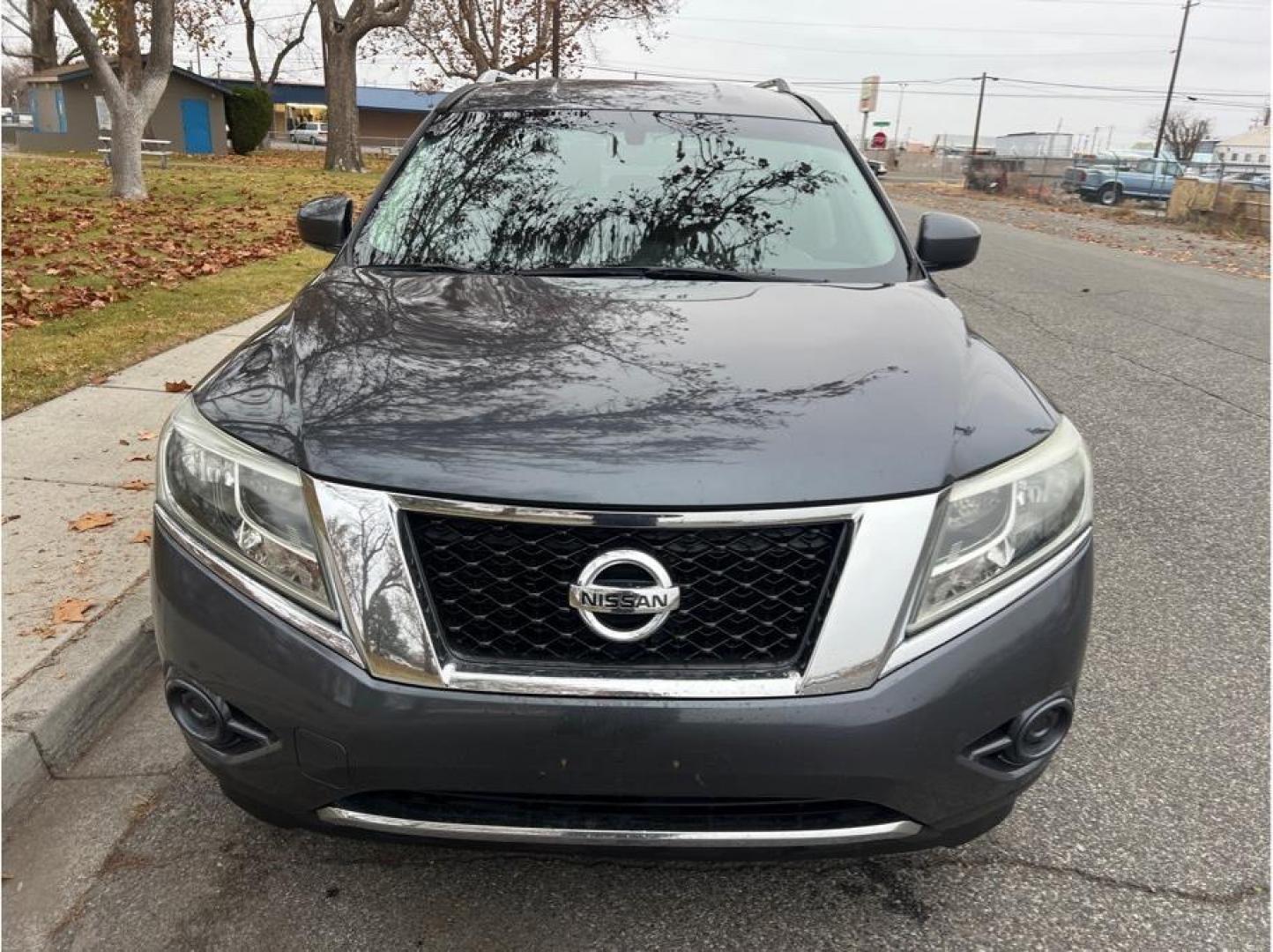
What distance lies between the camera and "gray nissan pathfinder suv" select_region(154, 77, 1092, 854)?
1.69 metres

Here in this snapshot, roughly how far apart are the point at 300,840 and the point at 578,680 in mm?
1095

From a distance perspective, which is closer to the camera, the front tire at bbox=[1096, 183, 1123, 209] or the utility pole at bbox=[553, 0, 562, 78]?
the front tire at bbox=[1096, 183, 1123, 209]

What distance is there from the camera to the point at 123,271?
8.92 m

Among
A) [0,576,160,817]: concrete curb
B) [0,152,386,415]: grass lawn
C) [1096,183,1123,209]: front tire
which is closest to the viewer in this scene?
[0,576,160,817]: concrete curb

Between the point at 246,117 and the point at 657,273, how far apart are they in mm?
45548

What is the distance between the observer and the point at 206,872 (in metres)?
2.26

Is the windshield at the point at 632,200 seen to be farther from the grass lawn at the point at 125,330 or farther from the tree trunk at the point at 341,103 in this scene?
the tree trunk at the point at 341,103

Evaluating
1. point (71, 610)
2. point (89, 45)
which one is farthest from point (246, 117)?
point (71, 610)

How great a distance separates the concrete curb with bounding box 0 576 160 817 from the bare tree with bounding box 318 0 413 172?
79.8 feet

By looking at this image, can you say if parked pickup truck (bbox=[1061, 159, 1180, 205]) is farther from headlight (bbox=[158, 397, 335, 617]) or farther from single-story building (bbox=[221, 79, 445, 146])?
single-story building (bbox=[221, 79, 445, 146])

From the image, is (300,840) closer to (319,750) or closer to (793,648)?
(319,750)

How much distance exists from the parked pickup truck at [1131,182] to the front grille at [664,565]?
114ft

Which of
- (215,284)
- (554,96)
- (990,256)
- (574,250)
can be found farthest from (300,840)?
(990,256)

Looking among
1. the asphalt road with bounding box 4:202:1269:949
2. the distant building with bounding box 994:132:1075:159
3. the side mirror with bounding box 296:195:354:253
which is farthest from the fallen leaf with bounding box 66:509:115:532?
the distant building with bounding box 994:132:1075:159
